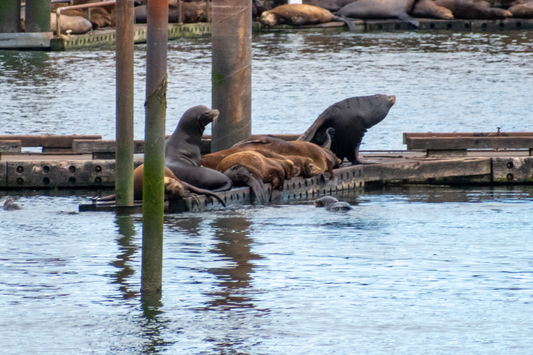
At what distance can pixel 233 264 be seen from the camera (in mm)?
10172

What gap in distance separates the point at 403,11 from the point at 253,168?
38264 mm

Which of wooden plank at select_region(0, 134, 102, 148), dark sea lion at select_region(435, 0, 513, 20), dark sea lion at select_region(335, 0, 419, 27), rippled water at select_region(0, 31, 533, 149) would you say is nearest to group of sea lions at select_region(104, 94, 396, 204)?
wooden plank at select_region(0, 134, 102, 148)

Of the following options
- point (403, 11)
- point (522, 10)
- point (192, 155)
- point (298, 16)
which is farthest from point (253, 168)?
point (522, 10)

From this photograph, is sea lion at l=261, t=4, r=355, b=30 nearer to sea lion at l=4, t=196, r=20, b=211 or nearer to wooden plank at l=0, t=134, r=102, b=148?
wooden plank at l=0, t=134, r=102, b=148

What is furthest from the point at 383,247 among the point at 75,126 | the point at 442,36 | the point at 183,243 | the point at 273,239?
the point at 442,36

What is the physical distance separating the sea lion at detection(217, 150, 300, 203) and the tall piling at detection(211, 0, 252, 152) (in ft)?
5.23

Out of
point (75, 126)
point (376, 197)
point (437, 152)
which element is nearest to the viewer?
point (376, 197)

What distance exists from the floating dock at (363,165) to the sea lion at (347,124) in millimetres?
243

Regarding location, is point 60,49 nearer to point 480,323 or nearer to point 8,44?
point 8,44

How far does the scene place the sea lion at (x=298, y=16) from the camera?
50531 millimetres

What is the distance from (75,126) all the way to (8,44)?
15.2 meters

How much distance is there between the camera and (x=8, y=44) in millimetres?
39250

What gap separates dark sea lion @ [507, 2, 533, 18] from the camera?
4978 centimetres

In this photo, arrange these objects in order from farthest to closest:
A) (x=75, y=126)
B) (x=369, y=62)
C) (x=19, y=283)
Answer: (x=369, y=62) → (x=75, y=126) → (x=19, y=283)
